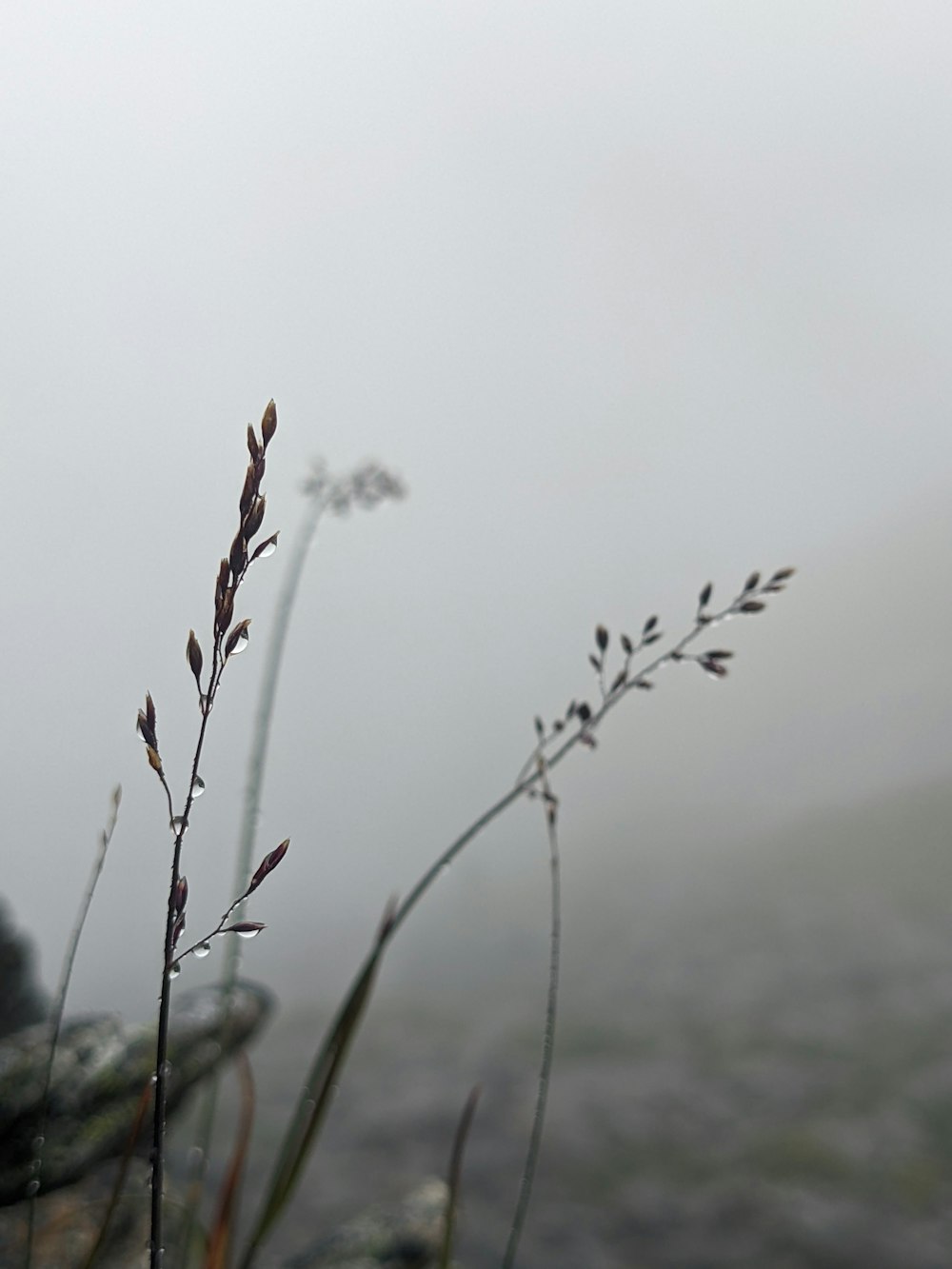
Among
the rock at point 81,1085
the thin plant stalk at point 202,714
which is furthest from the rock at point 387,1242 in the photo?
the thin plant stalk at point 202,714

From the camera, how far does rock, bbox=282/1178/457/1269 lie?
5.46 m

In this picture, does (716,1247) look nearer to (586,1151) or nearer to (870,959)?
(586,1151)

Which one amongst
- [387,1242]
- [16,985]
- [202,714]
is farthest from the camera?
[16,985]

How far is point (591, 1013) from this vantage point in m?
39.0

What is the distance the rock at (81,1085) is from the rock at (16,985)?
6.20 m

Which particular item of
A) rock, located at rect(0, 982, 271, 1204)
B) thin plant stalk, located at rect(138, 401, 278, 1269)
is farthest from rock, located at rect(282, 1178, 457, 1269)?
thin plant stalk, located at rect(138, 401, 278, 1269)

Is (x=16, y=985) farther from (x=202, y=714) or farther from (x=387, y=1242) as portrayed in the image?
(x=202, y=714)

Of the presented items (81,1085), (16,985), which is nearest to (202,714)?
(81,1085)

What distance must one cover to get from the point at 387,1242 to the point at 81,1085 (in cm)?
235

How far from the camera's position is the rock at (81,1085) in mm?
4469

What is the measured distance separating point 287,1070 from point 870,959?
1033 inches

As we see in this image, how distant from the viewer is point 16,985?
→ 35.4 feet

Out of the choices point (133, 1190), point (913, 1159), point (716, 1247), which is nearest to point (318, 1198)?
point (716, 1247)

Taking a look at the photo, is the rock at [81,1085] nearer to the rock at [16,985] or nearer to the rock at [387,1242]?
the rock at [387,1242]
